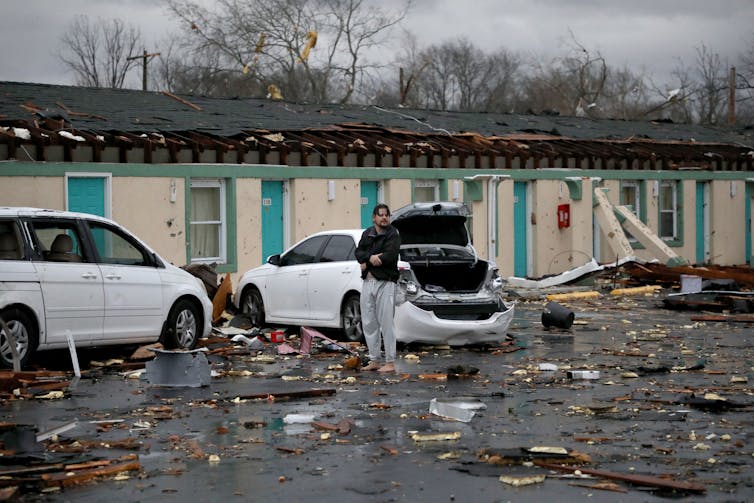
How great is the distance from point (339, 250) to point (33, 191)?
565cm

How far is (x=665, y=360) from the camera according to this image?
49.3ft

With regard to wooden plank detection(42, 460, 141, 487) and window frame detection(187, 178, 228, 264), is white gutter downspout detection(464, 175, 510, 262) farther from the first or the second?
wooden plank detection(42, 460, 141, 487)

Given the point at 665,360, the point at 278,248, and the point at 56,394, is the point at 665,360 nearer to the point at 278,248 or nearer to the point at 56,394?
the point at 56,394

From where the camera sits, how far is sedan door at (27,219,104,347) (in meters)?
13.9

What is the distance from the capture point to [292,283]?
1812 cm

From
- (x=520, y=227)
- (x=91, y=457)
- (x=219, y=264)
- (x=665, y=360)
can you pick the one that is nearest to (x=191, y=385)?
(x=91, y=457)

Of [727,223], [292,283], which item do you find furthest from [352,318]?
[727,223]

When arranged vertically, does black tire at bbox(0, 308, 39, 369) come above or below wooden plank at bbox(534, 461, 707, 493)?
above

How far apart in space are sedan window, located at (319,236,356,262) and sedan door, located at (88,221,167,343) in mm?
2930

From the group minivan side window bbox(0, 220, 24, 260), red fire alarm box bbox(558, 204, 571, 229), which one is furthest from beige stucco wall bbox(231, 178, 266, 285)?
red fire alarm box bbox(558, 204, 571, 229)

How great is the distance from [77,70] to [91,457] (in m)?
61.8

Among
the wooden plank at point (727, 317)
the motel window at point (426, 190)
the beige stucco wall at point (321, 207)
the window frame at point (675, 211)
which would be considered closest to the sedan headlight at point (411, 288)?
the wooden plank at point (727, 317)

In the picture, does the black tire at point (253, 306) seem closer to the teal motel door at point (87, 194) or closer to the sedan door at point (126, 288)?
the teal motel door at point (87, 194)

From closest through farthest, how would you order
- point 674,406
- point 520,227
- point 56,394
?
point 674,406 < point 56,394 < point 520,227
